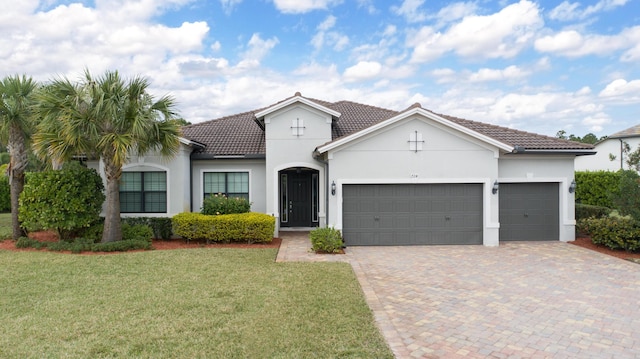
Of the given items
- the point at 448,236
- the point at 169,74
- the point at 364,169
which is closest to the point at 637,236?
the point at 448,236

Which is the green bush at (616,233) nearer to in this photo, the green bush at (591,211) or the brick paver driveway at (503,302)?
the brick paver driveway at (503,302)

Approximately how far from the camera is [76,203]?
12203 mm

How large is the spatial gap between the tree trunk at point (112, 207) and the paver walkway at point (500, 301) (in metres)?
5.63

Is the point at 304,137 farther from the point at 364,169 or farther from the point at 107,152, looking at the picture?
the point at 107,152

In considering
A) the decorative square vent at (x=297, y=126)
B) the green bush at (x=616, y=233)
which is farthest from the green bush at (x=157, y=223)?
the green bush at (x=616, y=233)

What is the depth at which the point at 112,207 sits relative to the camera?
12242 millimetres

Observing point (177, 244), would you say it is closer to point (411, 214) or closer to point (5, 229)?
point (411, 214)

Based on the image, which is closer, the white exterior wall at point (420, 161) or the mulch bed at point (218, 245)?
the mulch bed at point (218, 245)

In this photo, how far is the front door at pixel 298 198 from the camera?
54.7ft

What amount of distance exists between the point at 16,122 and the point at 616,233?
20.2 metres

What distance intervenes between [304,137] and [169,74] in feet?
32.5

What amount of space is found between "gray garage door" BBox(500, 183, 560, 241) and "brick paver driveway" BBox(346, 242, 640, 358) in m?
1.95

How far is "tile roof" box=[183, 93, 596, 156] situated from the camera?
45.8 ft

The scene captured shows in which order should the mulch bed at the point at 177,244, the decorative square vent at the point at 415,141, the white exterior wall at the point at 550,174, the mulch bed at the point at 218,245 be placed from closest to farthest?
the mulch bed at the point at 218,245, the mulch bed at the point at 177,244, the decorative square vent at the point at 415,141, the white exterior wall at the point at 550,174
